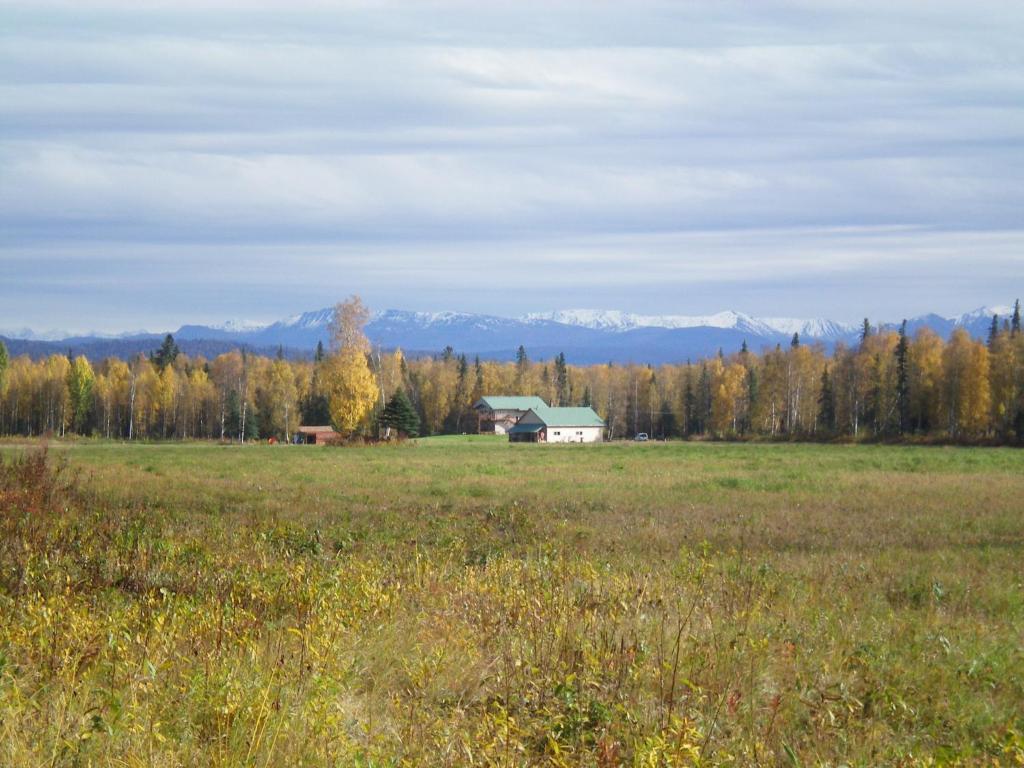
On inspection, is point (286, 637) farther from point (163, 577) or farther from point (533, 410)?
point (533, 410)

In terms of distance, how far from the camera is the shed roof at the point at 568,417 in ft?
397

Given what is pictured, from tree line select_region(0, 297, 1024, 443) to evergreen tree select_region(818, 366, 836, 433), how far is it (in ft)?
0.65

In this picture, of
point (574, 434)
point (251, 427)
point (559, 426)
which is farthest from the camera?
point (574, 434)

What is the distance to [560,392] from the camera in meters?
156

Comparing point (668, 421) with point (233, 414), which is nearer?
point (233, 414)

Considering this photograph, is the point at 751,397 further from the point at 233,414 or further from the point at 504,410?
the point at 233,414

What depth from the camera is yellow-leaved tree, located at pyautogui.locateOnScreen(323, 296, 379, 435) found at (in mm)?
71938

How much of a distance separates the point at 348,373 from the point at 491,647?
65.7m

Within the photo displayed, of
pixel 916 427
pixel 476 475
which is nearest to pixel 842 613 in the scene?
pixel 476 475

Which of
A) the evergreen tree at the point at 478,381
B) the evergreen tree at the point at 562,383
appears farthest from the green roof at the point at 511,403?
the evergreen tree at the point at 562,383

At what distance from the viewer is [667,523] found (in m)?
18.0

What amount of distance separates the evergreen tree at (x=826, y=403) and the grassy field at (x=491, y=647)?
98222mm

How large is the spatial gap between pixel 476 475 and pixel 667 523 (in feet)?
49.1

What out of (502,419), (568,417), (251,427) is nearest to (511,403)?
(502,419)
